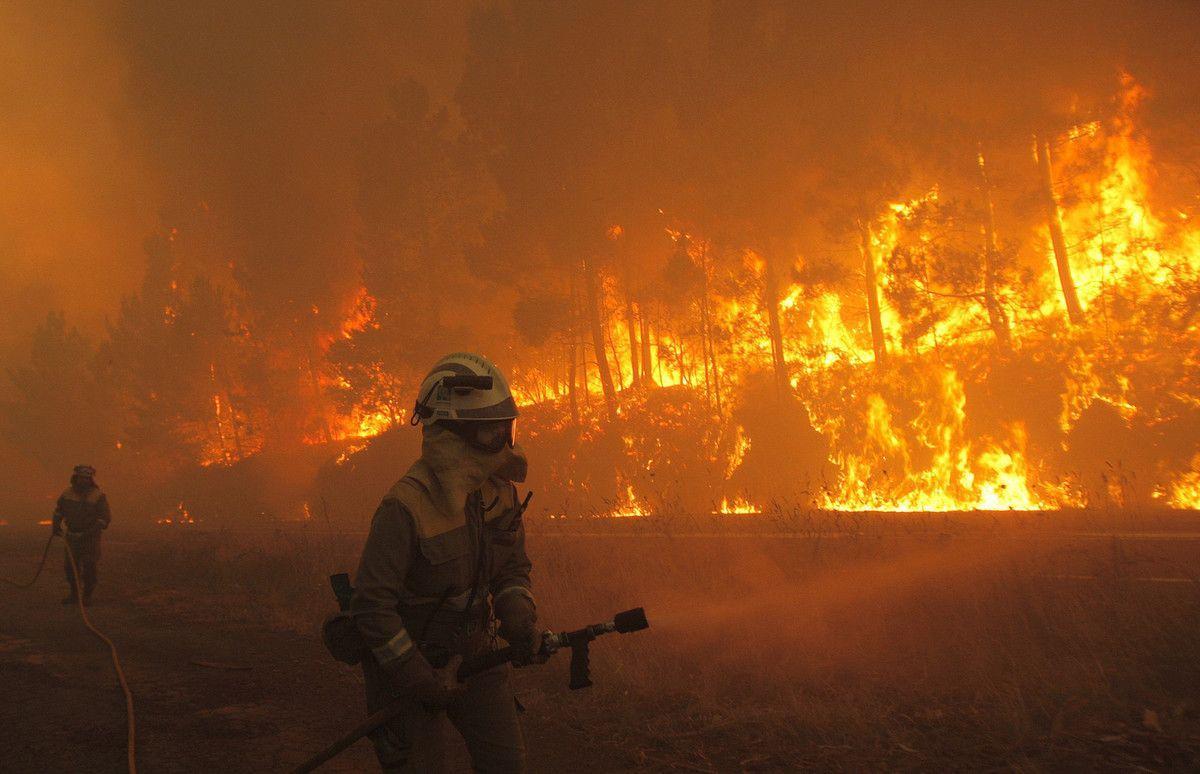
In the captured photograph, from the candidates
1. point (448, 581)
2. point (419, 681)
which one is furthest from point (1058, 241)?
point (419, 681)

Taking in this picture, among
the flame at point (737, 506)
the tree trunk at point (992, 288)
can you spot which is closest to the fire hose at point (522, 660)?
the flame at point (737, 506)

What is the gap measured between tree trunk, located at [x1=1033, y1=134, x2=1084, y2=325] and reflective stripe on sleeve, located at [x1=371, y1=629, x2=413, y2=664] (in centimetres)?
2573

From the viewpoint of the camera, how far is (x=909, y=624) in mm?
7594

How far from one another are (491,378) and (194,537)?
21870mm

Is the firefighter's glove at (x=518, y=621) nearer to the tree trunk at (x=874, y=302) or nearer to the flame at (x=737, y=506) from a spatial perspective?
the flame at (x=737, y=506)

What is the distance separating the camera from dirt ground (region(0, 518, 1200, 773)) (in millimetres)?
5625

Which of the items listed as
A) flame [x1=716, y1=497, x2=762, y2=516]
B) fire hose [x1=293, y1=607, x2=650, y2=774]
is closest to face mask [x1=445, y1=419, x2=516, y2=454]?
fire hose [x1=293, y1=607, x2=650, y2=774]

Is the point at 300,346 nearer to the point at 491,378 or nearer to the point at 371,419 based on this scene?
the point at 371,419

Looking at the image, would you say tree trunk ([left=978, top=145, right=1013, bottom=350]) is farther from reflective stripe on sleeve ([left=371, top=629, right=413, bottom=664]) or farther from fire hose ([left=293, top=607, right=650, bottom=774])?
reflective stripe on sleeve ([left=371, top=629, right=413, bottom=664])

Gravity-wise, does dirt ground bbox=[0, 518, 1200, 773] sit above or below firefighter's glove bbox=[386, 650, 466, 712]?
below

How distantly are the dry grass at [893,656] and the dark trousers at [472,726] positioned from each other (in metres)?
2.51

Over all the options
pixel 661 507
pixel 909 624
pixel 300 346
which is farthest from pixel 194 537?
pixel 300 346

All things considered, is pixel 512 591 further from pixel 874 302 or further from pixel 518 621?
pixel 874 302

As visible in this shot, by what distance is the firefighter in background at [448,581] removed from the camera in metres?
3.38
